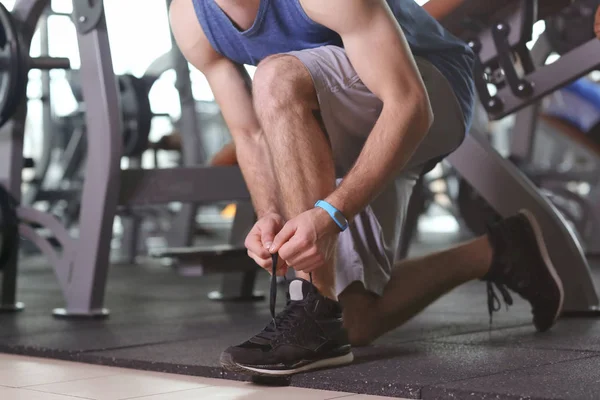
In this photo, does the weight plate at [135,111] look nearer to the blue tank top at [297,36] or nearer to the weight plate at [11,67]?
the weight plate at [11,67]

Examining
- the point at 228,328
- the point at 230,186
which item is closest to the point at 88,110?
the point at 230,186

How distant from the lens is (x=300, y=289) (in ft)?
4.33

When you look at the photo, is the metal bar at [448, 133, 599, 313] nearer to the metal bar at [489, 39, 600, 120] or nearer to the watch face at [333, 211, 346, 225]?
the metal bar at [489, 39, 600, 120]

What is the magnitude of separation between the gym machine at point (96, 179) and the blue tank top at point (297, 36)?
2.20 feet

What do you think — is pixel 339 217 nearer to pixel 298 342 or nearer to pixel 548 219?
pixel 298 342

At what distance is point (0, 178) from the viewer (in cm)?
235

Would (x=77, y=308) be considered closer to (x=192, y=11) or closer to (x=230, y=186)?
(x=230, y=186)

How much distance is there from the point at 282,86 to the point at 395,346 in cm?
51

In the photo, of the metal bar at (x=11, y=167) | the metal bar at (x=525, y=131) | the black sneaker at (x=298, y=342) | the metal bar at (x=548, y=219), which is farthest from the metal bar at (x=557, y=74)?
the metal bar at (x=525, y=131)

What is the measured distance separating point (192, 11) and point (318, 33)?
207 millimetres

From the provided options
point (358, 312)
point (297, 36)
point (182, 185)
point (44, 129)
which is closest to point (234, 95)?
point (297, 36)

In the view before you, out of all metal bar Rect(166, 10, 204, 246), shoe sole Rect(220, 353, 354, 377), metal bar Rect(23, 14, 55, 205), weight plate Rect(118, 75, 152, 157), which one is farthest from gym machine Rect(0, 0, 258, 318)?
metal bar Rect(23, 14, 55, 205)

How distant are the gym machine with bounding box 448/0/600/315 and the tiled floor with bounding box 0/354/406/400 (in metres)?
0.86

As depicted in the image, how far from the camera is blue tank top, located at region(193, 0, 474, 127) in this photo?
4.55 feet
